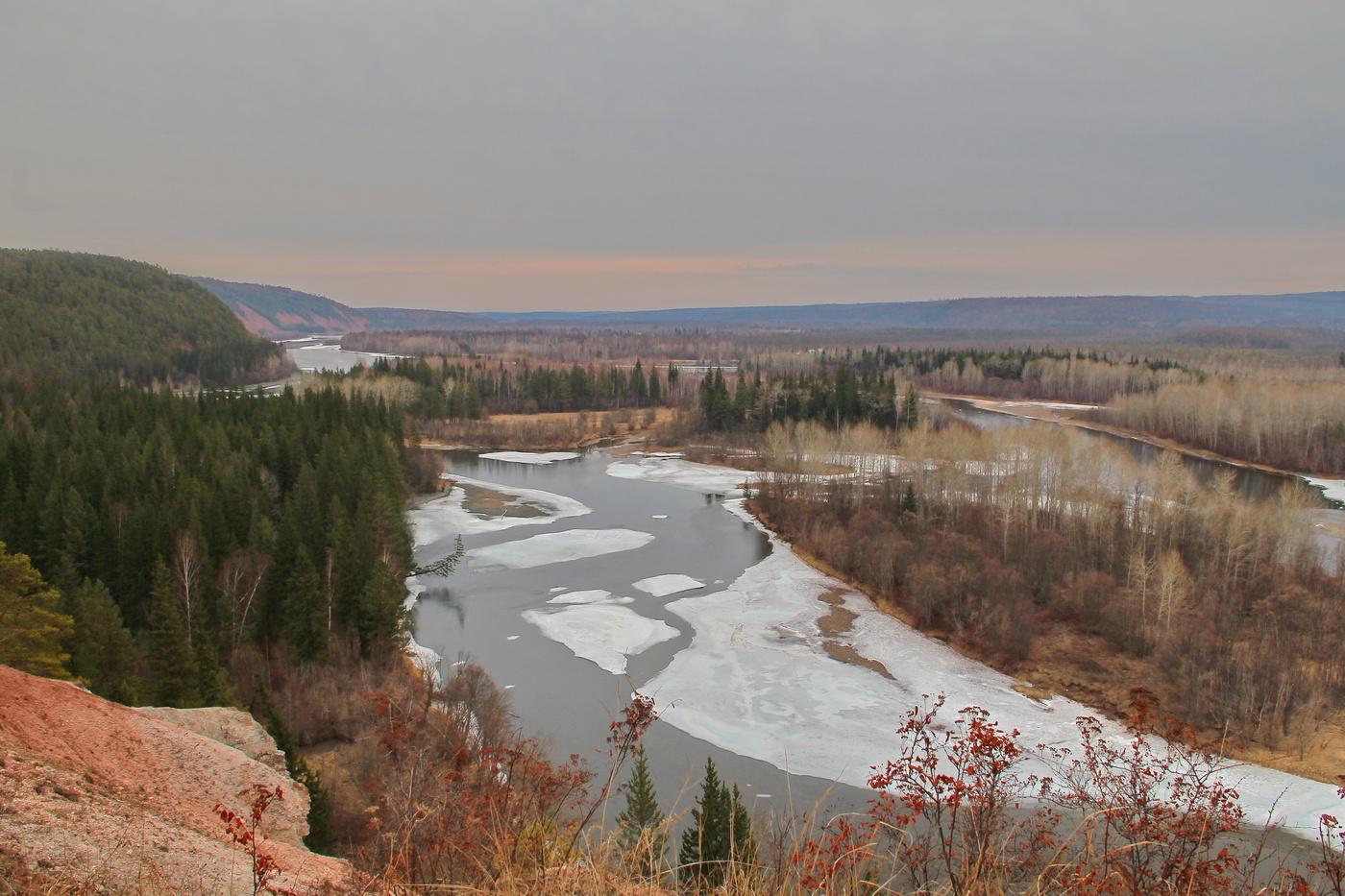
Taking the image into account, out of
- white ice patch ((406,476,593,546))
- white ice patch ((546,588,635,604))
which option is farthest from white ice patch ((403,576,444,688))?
white ice patch ((406,476,593,546))

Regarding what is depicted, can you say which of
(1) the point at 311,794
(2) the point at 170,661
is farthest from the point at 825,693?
(2) the point at 170,661

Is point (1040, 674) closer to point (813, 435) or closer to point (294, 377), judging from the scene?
point (813, 435)

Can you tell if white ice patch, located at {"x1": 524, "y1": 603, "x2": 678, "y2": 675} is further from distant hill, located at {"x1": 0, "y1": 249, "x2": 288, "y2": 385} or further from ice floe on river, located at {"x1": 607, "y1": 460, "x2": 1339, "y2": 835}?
distant hill, located at {"x1": 0, "y1": 249, "x2": 288, "y2": 385}

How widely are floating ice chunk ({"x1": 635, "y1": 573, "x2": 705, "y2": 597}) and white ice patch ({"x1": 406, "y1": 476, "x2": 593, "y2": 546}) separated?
37.5 ft

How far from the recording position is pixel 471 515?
44.5 meters

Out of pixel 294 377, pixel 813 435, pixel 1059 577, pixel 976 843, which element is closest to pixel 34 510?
pixel 976 843

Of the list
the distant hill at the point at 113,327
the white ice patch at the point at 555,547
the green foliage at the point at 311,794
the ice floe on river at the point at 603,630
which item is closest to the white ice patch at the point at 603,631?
the ice floe on river at the point at 603,630

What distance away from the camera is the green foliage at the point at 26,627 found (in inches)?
521

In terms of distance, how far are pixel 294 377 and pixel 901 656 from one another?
107 m

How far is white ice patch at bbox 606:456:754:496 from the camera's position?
54.6 m

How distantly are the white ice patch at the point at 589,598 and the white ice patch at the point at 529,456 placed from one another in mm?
34432

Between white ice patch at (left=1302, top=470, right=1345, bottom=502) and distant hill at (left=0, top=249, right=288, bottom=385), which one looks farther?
distant hill at (left=0, top=249, right=288, bottom=385)

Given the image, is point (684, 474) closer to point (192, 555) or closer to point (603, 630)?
point (603, 630)

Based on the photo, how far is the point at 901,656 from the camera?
25.5m
